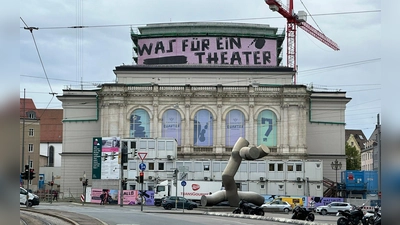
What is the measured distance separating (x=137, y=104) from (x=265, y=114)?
21334 millimetres

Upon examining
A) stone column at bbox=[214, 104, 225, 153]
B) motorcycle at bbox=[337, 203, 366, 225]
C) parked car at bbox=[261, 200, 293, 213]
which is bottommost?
parked car at bbox=[261, 200, 293, 213]

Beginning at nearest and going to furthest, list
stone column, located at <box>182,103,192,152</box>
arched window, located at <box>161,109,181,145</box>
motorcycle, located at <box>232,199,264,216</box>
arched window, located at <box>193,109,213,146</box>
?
motorcycle, located at <box>232,199,264,216</box>
stone column, located at <box>182,103,192,152</box>
arched window, located at <box>161,109,181,145</box>
arched window, located at <box>193,109,213,146</box>

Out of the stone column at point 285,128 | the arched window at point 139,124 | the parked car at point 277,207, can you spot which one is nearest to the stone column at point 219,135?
the stone column at point 285,128

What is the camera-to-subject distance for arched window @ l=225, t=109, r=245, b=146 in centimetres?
11631

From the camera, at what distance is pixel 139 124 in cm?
11719

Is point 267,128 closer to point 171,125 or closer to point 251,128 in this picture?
point 251,128

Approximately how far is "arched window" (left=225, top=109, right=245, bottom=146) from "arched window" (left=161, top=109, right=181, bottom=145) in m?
7.95

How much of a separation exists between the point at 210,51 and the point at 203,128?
1468 centimetres

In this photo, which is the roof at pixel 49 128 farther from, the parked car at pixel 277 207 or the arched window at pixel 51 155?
the parked car at pixel 277 207

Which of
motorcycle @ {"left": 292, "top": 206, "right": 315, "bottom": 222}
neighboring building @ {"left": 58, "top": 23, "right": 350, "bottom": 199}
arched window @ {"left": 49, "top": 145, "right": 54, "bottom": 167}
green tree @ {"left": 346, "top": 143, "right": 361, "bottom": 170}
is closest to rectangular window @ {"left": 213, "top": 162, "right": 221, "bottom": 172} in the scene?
neighboring building @ {"left": 58, "top": 23, "right": 350, "bottom": 199}

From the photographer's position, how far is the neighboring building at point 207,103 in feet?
381

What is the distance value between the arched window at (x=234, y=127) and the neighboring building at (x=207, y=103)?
165 millimetres

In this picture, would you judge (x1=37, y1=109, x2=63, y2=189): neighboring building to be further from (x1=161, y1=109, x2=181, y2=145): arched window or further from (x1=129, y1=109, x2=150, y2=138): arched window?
(x1=161, y1=109, x2=181, y2=145): arched window
